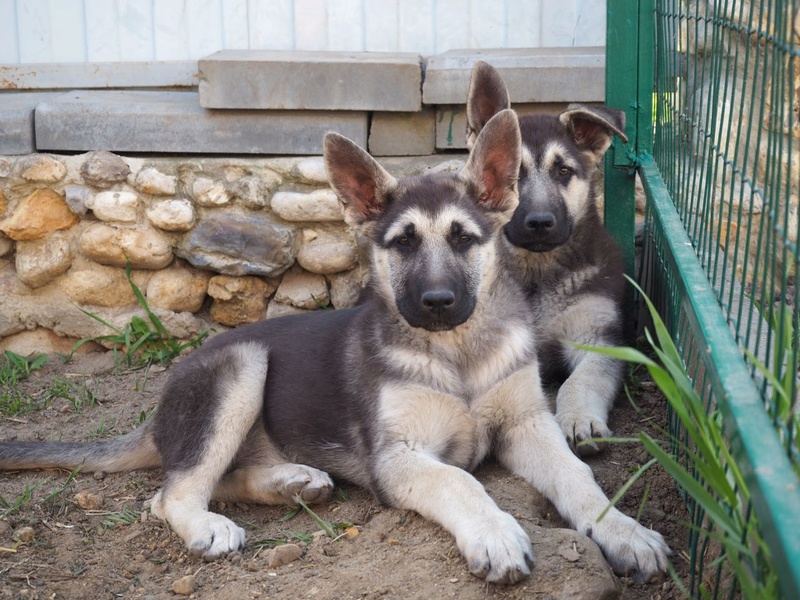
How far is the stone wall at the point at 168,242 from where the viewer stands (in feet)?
17.0

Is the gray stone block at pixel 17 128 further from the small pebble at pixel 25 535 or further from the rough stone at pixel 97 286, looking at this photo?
the small pebble at pixel 25 535

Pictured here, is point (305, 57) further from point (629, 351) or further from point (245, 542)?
point (629, 351)

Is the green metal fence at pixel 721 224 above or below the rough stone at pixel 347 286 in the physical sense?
above

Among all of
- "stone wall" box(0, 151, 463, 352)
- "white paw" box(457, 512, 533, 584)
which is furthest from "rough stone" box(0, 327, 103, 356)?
"white paw" box(457, 512, 533, 584)

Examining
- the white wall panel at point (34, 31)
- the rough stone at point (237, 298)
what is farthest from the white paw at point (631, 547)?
the white wall panel at point (34, 31)

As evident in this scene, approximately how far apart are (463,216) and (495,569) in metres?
1.44

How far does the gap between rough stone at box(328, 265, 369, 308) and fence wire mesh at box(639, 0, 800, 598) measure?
5.25ft

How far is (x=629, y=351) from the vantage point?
7.09 feet

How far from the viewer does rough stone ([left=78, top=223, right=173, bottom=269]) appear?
5227 mm

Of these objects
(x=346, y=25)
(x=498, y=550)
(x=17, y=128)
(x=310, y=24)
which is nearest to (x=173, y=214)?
(x=17, y=128)

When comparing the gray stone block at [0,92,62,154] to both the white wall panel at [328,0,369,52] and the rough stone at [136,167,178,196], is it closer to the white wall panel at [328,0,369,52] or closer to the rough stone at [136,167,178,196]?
the rough stone at [136,167,178,196]

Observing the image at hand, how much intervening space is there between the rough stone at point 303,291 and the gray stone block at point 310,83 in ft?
3.15

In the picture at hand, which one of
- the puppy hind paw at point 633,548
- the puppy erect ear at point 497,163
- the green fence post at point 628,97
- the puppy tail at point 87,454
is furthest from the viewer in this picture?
the green fence post at point 628,97

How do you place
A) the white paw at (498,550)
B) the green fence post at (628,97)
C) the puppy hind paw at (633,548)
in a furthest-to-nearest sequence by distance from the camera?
the green fence post at (628,97) < the puppy hind paw at (633,548) < the white paw at (498,550)
